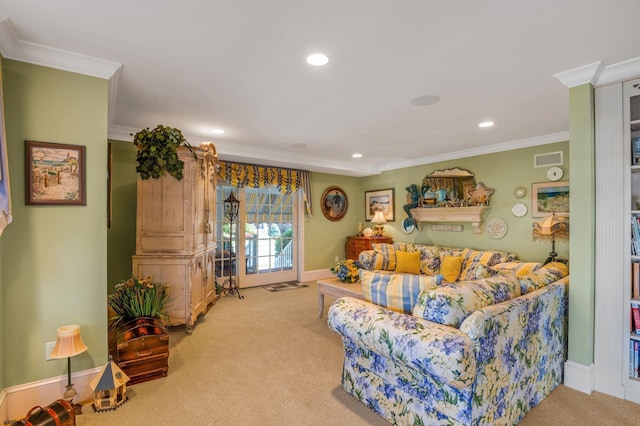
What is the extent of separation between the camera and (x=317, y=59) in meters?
2.16

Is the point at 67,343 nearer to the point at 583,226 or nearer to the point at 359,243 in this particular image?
the point at 583,226

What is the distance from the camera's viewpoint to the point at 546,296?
7.35ft

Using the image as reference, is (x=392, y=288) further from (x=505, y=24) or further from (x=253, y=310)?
(x=253, y=310)

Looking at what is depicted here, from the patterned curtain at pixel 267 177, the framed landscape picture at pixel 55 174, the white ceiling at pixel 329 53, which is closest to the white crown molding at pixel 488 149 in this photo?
the white ceiling at pixel 329 53

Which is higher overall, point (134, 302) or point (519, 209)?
point (519, 209)

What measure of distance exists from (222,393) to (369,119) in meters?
2.98

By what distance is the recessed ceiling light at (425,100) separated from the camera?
2.85m

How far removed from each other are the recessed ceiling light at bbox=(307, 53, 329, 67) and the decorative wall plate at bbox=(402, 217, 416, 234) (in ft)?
13.9

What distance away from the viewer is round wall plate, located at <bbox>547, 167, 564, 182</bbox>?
4.08 m

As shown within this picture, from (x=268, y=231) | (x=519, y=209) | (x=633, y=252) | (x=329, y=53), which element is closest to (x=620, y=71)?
(x=633, y=252)

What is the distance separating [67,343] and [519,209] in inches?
204

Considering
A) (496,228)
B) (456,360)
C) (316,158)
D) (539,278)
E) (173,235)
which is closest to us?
(456,360)

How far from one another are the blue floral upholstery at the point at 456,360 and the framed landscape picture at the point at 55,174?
2.01 m

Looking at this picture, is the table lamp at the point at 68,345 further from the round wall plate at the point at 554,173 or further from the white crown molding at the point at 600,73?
the round wall plate at the point at 554,173
